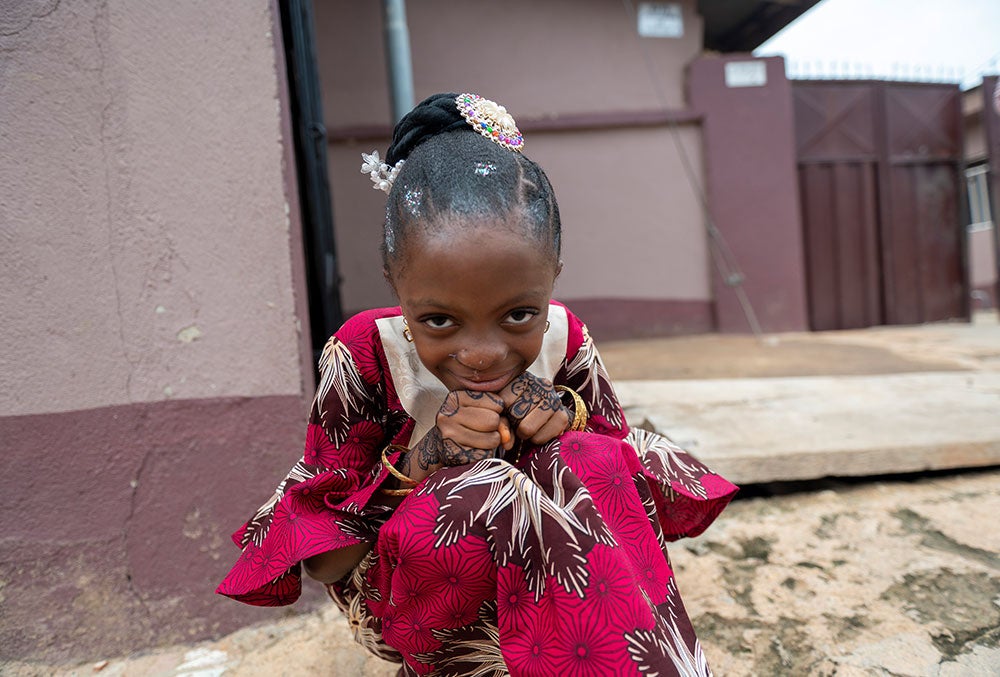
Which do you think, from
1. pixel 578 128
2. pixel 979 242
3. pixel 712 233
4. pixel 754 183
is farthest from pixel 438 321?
pixel 979 242

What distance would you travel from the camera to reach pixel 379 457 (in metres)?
1.25

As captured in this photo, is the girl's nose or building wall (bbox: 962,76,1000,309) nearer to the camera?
the girl's nose

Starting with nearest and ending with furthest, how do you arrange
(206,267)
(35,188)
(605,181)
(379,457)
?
1. (379,457)
2. (35,188)
3. (206,267)
4. (605,181)

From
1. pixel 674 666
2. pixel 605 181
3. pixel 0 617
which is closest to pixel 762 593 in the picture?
pixel 674 666

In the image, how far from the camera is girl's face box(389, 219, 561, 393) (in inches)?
36.6

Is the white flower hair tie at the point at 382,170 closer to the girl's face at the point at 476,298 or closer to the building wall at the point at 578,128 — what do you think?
the girl's face at the point at 476,298

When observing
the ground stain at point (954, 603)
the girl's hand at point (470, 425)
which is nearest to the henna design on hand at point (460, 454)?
the girl's hand at point (470, 425)

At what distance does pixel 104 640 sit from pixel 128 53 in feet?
5.24

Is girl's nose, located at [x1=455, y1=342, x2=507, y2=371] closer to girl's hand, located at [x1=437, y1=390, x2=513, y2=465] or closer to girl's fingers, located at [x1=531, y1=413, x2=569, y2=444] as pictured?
girl's hand, located at [x1=437, y1=390, x2=513, y2=465]

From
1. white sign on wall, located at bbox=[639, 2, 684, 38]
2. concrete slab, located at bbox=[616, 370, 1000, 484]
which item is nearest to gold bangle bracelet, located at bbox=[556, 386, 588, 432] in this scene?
concrete slab, located at bbox=[616, 370, 1000, 484]

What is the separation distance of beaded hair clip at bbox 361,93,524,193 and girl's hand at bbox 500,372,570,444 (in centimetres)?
42

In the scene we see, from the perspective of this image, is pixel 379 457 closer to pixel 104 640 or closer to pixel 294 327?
pixel 294 327

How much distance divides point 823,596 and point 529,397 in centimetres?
113

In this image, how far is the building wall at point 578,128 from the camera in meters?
5.14
